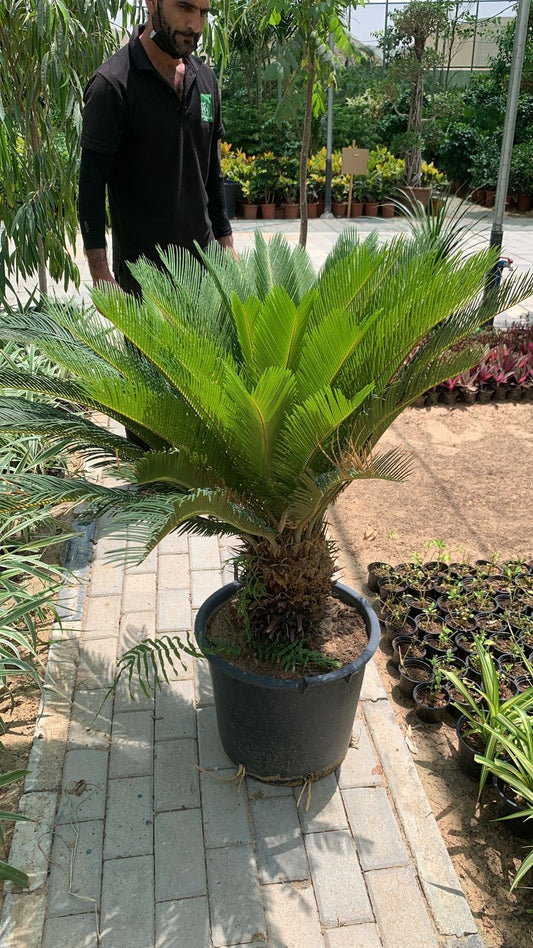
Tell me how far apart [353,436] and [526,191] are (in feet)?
46.1

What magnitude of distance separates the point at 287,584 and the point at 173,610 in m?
1.19

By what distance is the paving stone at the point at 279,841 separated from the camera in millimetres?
2205

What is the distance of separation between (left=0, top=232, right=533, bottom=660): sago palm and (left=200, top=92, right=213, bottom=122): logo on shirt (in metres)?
1.29

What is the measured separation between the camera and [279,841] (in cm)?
229

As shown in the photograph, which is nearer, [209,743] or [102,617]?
[209,743]

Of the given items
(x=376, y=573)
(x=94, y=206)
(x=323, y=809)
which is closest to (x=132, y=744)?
(x=323, y=809)

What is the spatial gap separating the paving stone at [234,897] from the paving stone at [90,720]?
635mm

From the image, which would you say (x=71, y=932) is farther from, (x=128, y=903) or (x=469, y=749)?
(x=469, y=749)

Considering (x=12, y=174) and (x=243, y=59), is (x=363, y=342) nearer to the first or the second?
(x=12, y=174)

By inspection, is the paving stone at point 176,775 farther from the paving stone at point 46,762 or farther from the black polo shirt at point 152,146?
the black polo shirt at point 152,146

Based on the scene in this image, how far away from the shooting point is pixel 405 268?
7.28 feet

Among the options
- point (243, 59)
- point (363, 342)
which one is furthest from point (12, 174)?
point (243, 59)

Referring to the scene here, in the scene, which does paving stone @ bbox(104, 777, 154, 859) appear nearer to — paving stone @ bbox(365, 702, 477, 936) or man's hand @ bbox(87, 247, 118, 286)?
paving stone @ bbox(365, 702, 477, 936)

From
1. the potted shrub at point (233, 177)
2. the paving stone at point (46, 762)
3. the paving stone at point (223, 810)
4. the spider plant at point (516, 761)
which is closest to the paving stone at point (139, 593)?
the paving stone at point (46, 762)
